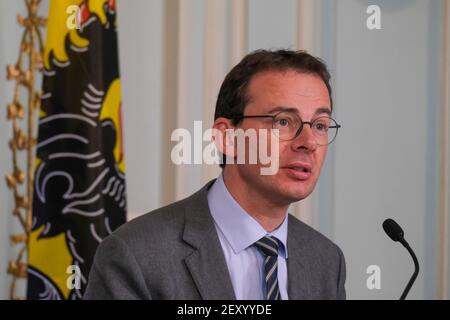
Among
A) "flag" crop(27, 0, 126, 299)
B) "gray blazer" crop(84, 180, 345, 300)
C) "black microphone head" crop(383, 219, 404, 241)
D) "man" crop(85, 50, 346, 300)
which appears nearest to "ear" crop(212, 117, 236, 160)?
"man" crop(85, 50, 346, 300)

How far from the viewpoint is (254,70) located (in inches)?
72.7

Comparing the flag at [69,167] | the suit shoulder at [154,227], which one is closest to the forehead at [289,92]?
the suit shoulder at [154,227]

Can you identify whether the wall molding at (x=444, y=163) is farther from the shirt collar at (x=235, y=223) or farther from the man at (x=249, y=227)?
the shirt collar at (x=235, y=223)

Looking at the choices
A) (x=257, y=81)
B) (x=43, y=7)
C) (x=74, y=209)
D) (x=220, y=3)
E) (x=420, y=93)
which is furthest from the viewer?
(x=420, y=93)

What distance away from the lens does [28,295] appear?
2.73 metres

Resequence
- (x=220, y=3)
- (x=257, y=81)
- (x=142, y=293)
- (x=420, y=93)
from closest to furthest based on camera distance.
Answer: (x=142, y=293)
(x=257, y=81)
(x=220, y=3)
(x=420, y=93)

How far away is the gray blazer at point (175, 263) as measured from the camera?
1.53 meters

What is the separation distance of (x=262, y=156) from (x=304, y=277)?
0.33m

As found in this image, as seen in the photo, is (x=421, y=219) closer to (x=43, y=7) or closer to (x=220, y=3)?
(x=220, y=3)

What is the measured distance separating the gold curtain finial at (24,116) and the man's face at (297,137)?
5.52 ft

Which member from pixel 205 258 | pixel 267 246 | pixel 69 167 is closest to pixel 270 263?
pixel 267 246

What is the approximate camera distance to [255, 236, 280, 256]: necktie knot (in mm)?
1704
